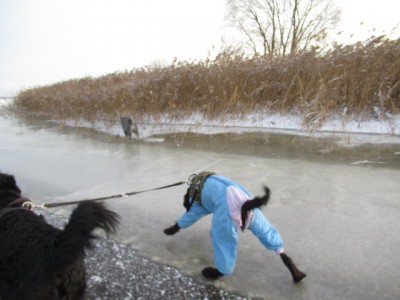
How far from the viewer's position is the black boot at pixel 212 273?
1.89 meters

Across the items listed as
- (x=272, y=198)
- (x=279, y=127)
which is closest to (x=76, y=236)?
(x=272, y=198)

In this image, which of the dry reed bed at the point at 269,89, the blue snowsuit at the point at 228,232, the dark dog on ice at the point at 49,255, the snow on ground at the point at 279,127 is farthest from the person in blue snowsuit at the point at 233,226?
the dry reed bed at the point at 269,89

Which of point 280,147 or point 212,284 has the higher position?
point 280,147

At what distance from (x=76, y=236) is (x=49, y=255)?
0.18 m

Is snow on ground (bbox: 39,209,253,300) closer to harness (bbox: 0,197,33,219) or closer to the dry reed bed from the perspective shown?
harness (bbox: 0,197,33,219)

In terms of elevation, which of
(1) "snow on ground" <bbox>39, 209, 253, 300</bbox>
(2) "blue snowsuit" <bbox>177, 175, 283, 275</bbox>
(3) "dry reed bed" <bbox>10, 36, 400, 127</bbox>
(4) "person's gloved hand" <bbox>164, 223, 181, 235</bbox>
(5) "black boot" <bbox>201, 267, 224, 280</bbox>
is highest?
(3) "dry reed bed" <bbox>10, 36, 400, 127</bbox>

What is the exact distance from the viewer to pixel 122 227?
8.75ft

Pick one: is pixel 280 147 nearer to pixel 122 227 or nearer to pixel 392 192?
pixel 392 192

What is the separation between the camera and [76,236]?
4.28ft

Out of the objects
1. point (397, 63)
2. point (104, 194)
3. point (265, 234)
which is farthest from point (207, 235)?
point (397, 63)

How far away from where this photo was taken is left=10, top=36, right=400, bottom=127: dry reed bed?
5.52m

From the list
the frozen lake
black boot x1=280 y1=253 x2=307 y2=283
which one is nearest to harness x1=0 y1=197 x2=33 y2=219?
the frozen lake

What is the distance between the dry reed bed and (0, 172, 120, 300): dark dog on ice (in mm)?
4990

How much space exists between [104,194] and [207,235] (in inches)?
63.5
